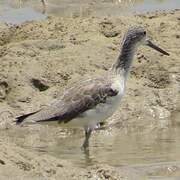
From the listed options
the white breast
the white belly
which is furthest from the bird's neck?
the white belly

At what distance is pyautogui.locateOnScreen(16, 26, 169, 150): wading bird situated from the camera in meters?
10.3

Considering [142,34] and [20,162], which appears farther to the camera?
[142,34]

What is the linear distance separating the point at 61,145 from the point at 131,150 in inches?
35.1

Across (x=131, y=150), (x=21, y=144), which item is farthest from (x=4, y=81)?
(x=131, y=150)

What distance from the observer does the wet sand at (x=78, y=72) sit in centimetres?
1127

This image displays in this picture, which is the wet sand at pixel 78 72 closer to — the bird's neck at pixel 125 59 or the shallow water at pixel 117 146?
the shallow water at pixel 117 146

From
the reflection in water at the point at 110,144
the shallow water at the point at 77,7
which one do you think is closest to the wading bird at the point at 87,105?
the reflection in water at the point at 110,144

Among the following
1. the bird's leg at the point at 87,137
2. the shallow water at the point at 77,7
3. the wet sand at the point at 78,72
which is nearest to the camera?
the bird's leg at the point at 87,137

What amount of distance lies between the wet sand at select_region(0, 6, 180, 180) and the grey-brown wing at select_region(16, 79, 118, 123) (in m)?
0.41

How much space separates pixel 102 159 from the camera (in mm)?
9781

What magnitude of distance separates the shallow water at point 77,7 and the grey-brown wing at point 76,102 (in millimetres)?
6573

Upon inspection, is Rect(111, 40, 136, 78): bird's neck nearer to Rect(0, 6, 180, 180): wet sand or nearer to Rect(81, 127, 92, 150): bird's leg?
Rect(81, 127, 92, 150): bird's leg

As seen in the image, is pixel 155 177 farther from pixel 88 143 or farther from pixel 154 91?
pixel 154 91

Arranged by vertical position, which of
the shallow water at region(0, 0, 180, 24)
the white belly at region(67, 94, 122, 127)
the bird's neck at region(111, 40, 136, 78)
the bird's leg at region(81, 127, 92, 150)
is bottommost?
the shallow water at region(0, 0, 180, 24)
